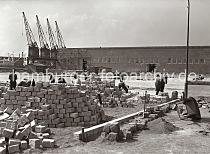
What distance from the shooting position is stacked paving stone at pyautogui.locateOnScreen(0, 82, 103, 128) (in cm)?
1091

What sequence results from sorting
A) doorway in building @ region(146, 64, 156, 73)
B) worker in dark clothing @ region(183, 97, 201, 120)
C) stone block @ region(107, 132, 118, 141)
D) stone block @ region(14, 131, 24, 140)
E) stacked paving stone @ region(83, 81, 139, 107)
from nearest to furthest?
stone block @ region(14, 131, 24, 140)
stone block @ region(107, 132, 118, 141)
worker in dark clothing @ region(183, 97, 201, 120)
stacked paving stone @ region(83, 81, 139, 107)
doorway in building @ region(146, 64, 156, 73)

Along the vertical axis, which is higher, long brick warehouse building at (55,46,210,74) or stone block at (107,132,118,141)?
long brick warehouse building at (55,46,210,74)

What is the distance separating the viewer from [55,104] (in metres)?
11.2

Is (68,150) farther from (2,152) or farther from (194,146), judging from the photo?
(194,146)

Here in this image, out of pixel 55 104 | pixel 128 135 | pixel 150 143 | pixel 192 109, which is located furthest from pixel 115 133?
pixel 192 109

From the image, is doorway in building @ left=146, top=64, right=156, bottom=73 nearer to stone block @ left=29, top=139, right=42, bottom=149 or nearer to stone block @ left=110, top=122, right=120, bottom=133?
stone block @ left=110, top=122, right=120, bottom=133

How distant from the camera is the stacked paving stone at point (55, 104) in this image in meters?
10.9

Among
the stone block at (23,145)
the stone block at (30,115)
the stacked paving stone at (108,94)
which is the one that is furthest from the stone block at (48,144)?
the stacked paving stone at (108,94)

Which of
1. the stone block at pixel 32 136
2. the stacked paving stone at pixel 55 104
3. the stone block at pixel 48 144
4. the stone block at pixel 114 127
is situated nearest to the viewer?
the stone block at pixel 48 144

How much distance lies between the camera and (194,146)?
817 centimetres

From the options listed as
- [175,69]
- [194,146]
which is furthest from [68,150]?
[175,69]

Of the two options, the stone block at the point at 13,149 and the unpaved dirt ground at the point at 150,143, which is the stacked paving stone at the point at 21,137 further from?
the unpaved dirt ground at the point at 150,143

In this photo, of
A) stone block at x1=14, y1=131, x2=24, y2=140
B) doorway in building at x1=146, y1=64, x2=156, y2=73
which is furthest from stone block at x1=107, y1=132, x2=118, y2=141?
doorway in building at x1=146, y1=64, x2=156, y2=73

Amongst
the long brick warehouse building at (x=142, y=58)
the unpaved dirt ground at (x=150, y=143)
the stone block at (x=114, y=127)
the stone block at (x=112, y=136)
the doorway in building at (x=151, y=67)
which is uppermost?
the long brick warehouse building at (x=142, y=58)
